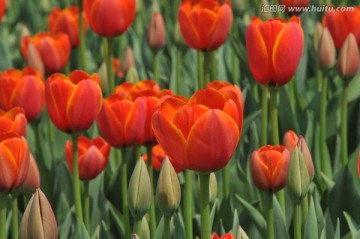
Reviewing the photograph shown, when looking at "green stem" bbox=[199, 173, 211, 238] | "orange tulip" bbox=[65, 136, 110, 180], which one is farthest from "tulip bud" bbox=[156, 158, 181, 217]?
"orange tulip" bbox=[65, 136, 110, 180]

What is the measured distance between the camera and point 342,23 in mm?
2672

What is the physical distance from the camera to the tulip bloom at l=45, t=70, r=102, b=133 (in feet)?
6.82

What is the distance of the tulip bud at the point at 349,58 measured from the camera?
246 centimetres

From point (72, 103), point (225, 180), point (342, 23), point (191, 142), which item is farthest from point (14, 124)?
point (342, 23)

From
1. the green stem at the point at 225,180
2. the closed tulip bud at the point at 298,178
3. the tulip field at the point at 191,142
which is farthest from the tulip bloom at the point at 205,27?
the closed tulip bud at the point at 298,178

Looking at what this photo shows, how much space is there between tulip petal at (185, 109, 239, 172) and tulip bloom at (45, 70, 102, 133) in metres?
0.58

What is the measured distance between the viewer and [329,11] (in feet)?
8.86

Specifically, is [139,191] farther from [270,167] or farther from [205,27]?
[205,27]

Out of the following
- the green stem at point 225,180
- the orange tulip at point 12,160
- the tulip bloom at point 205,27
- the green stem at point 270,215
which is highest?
the tulip bloom at point 205,27

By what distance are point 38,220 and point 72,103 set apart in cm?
57

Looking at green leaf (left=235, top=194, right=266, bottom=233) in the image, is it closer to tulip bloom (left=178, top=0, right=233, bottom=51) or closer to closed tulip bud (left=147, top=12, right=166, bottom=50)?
tulip bloom (left=178, top=0, right=233, bottom=51)

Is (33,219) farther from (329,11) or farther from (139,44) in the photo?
(139,44)

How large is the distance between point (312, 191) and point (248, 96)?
68 cm

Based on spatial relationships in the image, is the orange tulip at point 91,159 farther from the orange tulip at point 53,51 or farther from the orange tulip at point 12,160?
the orange tulip at point 53,51
